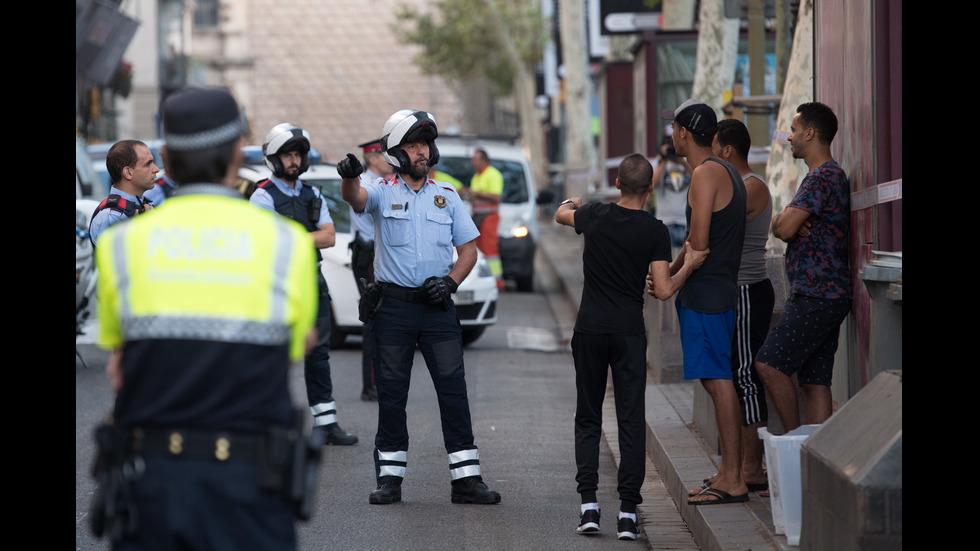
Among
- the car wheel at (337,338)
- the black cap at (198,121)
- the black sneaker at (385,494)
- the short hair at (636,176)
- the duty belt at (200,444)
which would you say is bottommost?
the car wheel at (337,338)

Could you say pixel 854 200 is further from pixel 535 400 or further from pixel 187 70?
pixel 187 70

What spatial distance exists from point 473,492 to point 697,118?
2.13 meters

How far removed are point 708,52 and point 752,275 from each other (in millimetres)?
8417

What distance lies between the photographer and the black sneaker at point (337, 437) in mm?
8195

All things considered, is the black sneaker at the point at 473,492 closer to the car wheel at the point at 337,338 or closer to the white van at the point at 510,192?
the car wheel at the point at 337,338

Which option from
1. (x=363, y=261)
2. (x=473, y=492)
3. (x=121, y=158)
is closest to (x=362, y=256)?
(x=363, y=261)

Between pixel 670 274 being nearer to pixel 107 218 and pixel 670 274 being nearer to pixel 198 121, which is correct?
pixel 107 218

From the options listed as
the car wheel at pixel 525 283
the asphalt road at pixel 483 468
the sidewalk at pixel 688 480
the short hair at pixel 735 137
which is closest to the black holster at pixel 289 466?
the sidewalk at pixel 688 480

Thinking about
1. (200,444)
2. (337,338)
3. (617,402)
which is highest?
(200,444)

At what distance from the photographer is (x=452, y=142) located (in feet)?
58.5

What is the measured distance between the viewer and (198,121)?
3127 mm

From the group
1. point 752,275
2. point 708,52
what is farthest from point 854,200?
point 708,52

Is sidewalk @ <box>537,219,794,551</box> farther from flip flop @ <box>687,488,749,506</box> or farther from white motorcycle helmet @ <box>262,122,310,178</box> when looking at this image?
white motorcycle helmet @ <box>262,122,310,178</box>

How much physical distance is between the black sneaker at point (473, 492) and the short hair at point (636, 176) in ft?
5.75
